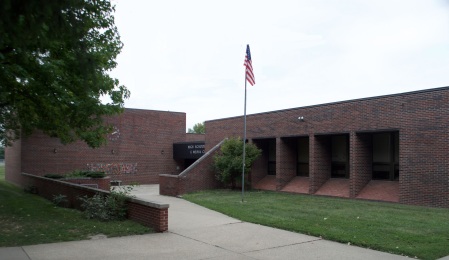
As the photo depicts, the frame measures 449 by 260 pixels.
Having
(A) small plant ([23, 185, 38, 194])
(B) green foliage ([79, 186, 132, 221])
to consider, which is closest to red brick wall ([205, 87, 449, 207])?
(B) green foliage ([79, 186, 132, 221])

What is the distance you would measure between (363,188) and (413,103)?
4.49 m

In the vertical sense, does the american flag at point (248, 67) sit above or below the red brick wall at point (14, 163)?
above

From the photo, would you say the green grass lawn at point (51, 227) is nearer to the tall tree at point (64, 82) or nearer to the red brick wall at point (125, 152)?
the tall tree at point (64, 82)

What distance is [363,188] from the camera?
18188mm

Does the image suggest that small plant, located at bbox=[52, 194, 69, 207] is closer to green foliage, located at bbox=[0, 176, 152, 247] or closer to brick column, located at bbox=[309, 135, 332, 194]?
green foliage, located at bbox=[0, 176, 152, 247]

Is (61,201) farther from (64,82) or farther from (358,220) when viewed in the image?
(358,220)

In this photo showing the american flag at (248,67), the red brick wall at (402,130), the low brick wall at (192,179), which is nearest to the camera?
the red brick wall at (402,130)

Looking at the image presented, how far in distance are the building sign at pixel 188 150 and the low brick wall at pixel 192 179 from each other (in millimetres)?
8165

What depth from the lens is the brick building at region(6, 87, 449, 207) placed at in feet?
50.0

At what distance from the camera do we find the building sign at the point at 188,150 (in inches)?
1284

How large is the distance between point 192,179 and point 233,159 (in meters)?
2.52

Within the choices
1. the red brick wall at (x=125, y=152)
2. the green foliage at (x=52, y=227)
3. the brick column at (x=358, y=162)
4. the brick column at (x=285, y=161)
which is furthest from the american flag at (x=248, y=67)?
the red brick wall at (x=125, y=152)

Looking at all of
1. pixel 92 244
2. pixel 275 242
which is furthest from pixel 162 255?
pixel 275 242

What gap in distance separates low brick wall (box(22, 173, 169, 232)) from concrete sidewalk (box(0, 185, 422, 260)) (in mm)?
440
